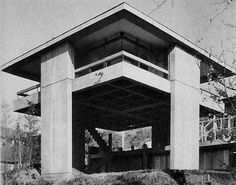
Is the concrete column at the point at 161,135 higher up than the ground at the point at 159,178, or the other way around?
the concrete column at the point at 161,135

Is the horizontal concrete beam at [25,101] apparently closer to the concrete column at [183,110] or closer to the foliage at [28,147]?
the foliage at [28,147]

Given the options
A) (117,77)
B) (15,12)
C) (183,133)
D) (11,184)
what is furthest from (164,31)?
(11,184)

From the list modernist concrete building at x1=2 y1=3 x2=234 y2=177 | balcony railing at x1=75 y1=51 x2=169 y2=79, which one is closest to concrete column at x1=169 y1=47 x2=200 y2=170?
modernist concrete building at x1=2 y1=3 x2=234 y2=177

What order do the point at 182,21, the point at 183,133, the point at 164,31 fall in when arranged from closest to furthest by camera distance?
the point at 182,21 → the point at 164,31 → the point at 183,133

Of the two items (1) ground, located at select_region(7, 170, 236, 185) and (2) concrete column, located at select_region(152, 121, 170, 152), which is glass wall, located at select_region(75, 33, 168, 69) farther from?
(2) concrete column, located at select_region(152, 121, 170, 152)

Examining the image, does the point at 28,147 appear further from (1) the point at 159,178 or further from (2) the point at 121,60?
(1) the point at 159,178

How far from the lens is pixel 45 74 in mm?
21312

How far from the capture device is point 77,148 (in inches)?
888

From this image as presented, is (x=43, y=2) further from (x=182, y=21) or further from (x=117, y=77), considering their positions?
(x=117, y=77)

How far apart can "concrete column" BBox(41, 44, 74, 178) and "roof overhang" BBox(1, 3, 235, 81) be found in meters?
0.63

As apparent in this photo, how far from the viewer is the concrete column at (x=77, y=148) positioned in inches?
871

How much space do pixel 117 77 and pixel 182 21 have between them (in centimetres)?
816

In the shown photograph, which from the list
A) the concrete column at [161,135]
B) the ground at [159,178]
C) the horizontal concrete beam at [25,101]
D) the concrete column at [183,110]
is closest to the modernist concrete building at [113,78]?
the concrete column at [183,110]

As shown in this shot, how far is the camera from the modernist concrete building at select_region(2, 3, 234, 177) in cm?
1809
